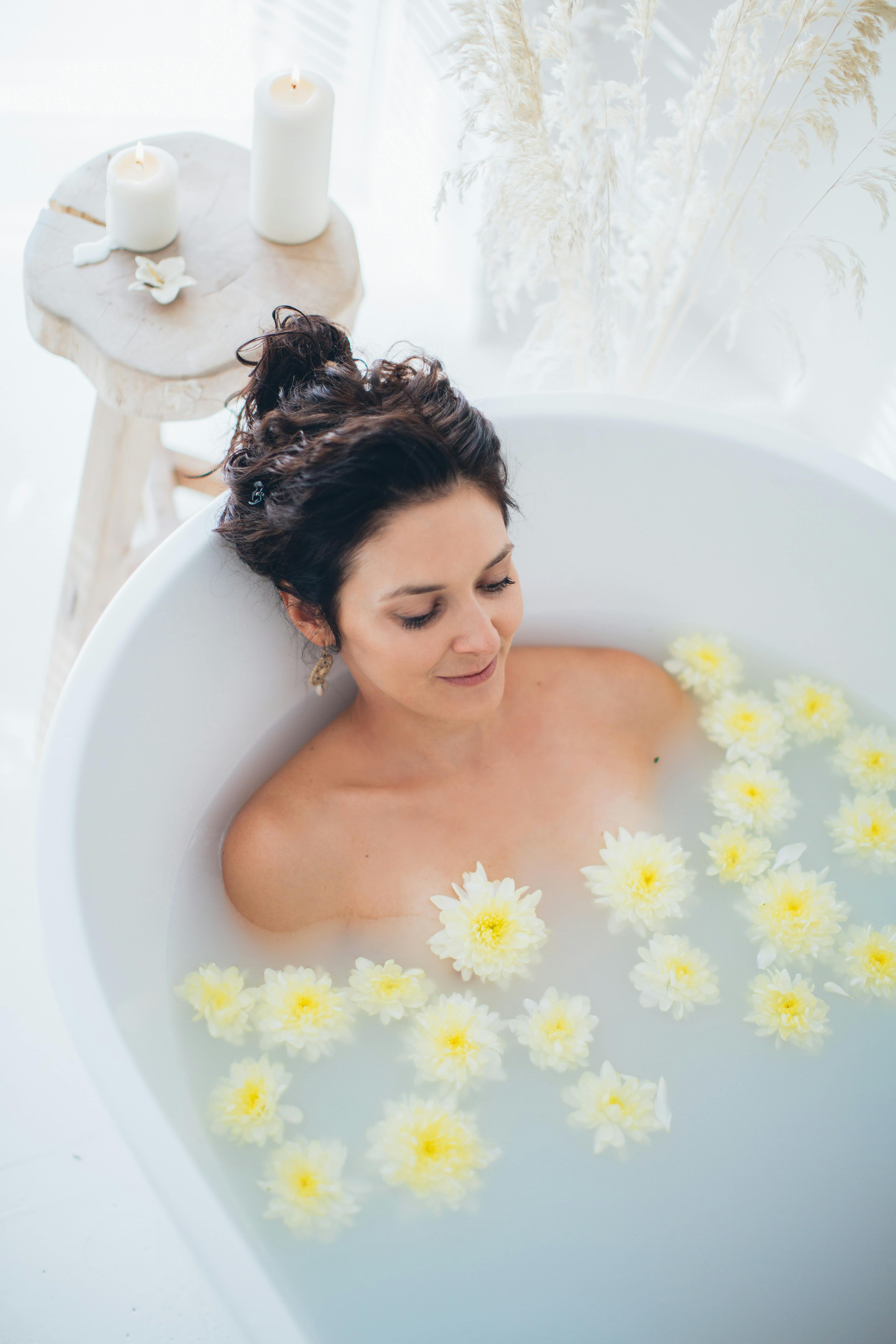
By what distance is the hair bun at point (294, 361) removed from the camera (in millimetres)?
1200

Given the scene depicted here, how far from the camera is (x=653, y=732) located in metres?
1.52

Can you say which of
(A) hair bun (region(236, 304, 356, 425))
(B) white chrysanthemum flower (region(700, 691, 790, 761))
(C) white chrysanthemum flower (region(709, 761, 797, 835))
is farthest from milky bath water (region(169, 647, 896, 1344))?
(A) hair bun (region(236, 304, 356, 425))

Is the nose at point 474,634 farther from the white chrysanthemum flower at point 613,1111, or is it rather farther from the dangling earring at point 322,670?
the white chrysanthemum flower at point 613,1111

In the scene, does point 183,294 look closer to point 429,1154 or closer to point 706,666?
point 706,666

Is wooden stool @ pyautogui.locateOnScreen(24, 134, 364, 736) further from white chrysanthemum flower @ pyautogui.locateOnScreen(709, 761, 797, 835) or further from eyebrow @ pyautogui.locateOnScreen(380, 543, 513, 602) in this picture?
white chrysanthemum flower @ pyautogui.locateOnScreen(709, 761, 797, 835)

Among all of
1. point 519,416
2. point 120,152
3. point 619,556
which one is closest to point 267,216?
point 120,152

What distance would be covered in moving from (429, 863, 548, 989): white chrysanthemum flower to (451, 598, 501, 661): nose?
274 millimetres

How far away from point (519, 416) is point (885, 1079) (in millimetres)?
956

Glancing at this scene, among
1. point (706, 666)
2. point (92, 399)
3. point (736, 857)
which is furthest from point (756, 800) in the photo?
point (92, 399)

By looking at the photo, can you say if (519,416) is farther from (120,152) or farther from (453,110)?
(453,110)

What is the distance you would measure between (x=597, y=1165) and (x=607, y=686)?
2.03ft

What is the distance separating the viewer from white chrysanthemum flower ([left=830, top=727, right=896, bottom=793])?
1492mm

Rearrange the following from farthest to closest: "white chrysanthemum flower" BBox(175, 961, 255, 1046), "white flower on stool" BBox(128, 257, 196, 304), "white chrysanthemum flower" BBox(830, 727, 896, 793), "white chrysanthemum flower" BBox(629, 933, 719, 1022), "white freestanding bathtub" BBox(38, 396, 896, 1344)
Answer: "white chrysanthemum flower" BBox(830, 727, 896, 793), "white flower on stool" BBox(128, 257, 196, 304), "white chrysanthemum flower" BBox(629, 933, 719, 1022), "white chrysanthemum flower" BBox(175, 961, 255, 1046), "white freestanding bathtub" BBox(38, 396, 896, 1344)

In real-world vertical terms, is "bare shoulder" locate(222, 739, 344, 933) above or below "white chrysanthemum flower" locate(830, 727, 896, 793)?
below
